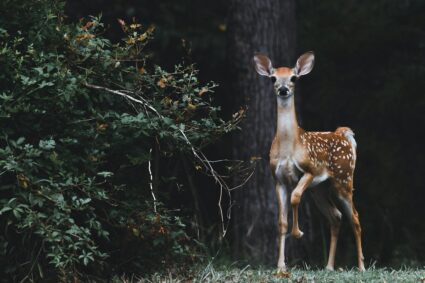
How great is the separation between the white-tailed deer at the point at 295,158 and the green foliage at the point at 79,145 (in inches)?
16.6

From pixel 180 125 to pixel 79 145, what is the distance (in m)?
0.78

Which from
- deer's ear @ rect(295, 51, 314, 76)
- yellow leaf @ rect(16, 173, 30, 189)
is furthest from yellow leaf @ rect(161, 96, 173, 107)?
yellow leaf @ rect(16, 173, 30, 189)

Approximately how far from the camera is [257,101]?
1105 cm

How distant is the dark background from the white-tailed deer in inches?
175

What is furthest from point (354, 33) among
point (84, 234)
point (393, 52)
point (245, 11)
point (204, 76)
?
point (84, 234)

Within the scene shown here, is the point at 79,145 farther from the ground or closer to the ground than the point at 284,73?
closer to the ground

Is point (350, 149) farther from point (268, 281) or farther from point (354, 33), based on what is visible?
point (354, 33)

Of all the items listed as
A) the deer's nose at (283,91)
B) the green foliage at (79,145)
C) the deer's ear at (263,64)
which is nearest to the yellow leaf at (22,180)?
the green foliage at (79,145)

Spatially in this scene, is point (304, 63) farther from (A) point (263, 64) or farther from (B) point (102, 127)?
(B) point (102, 127)

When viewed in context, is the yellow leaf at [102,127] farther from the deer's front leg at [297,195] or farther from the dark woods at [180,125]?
the deer's front leg at [297,195]

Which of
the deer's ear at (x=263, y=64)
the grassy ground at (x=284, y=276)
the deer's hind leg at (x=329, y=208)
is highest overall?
the deer's ear at (x=263, y=64)

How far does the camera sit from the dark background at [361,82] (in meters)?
13.2

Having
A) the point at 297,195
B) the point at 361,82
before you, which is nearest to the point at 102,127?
the point at 297,195

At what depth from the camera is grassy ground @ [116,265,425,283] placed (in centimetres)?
754
